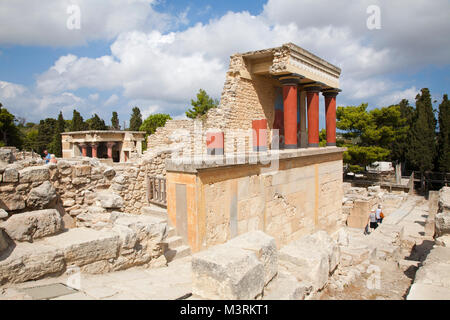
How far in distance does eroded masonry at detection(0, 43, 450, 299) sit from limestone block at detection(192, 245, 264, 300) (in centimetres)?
1

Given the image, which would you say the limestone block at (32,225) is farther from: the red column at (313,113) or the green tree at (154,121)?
the green tree at (154,121)

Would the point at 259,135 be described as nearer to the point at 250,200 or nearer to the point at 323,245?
the point at 250,200

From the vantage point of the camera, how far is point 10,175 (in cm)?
442

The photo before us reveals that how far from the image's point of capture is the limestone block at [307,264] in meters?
4.84

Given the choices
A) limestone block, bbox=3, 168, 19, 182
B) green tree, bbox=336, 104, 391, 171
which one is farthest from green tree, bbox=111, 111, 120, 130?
limestone block, bbox=3, 168, 19, 182

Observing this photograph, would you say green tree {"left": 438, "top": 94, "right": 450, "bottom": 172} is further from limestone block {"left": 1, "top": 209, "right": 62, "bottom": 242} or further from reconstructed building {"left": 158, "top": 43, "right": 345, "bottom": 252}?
limestone block {"left": 1, "top": 209, "right": 62, "bottom": 242}

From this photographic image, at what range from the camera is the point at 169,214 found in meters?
6.26

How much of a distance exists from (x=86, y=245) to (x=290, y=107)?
7702 millimetres

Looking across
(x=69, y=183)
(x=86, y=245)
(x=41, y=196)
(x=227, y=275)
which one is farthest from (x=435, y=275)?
(x=69, y=183)

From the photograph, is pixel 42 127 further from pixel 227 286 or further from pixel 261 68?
pixel 227 286

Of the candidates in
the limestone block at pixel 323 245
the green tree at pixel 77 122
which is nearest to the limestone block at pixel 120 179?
the limestone block at pixel 323 245

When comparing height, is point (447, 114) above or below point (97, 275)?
above
